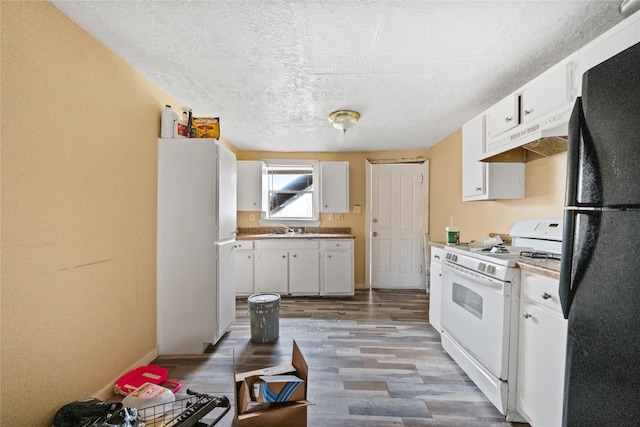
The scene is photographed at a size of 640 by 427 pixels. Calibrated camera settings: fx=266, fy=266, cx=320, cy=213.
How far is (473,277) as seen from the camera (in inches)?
73.5

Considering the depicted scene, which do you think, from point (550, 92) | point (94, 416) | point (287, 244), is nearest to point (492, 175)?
point (550, 92)

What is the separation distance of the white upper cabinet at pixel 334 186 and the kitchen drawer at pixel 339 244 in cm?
56

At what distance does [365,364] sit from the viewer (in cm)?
213

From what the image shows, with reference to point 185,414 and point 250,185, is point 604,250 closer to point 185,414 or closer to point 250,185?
point 185,414

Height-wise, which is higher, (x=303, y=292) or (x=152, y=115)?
(x=152, y=115)

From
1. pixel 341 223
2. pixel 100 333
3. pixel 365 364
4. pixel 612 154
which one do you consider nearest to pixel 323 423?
pixel 365 364

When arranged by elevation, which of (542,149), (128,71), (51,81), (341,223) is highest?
(128,71)

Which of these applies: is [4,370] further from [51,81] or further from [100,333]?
[51,81]

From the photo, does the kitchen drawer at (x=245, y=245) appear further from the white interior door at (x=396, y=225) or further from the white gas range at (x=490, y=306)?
the white gas range at (x=490, y=306)

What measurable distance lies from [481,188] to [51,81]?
311 centimetres

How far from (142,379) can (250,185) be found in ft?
9.33

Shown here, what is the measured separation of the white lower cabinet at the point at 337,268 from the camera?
3.91 meters

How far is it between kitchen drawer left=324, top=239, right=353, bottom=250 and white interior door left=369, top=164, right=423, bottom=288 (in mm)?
609

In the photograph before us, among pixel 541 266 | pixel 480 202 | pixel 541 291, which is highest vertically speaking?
pixel 480 202
